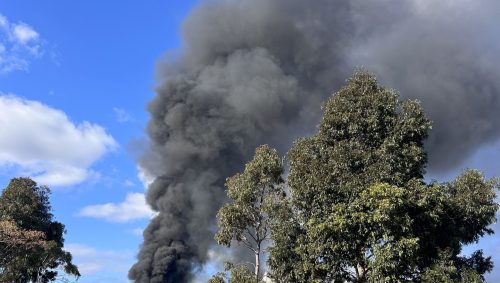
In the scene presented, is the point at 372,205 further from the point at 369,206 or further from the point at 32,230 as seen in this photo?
the point at 32,230

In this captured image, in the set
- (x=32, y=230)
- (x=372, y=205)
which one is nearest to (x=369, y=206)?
(x=372, y=205)

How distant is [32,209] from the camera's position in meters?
41.2

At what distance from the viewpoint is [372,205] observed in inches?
679

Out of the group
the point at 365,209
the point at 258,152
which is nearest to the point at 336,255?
the point at 365,209

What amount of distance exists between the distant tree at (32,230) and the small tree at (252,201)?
65.8 ft

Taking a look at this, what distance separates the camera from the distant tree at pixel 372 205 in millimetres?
17391

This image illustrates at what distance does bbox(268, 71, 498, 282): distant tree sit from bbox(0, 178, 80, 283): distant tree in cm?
2434

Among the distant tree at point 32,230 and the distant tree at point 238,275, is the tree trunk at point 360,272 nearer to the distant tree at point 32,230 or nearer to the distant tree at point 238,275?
the distant tree at point 238,275

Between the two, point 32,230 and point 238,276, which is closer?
point 238,276

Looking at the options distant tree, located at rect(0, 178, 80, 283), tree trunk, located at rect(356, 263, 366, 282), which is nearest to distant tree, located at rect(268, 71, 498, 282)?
tree trunk, located at rect(356, 263, 366, 282)

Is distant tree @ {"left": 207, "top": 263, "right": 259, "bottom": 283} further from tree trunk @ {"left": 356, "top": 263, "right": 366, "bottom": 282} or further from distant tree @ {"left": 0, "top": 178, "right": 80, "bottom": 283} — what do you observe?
distant tree @ {"left": 0, "top": 178, "right": 80, "bottom": 283}

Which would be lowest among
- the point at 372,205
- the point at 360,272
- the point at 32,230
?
the point at 360,272

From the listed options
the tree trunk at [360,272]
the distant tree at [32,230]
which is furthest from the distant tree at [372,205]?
the distant tree at [32,230]

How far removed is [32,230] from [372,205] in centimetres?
2945
